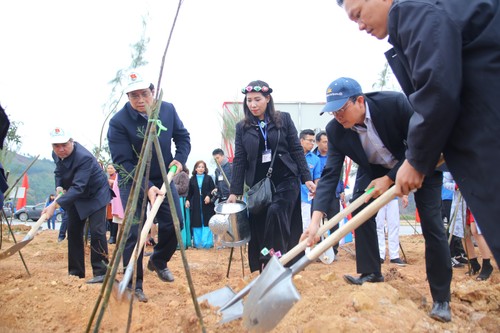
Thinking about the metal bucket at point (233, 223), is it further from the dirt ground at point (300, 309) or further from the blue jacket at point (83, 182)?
the blue jacket at point (83, 182)

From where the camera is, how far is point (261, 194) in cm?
438

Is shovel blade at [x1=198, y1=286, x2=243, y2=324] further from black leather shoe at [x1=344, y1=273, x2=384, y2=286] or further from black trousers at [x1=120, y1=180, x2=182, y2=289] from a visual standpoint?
black trousers at [x1=120, y1=180, x2=182, y2=289]

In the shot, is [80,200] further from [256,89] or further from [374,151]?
[374,151]

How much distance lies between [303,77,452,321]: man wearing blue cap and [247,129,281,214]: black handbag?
837 mm

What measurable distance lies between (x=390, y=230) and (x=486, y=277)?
1714 mm

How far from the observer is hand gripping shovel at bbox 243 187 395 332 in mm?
2145

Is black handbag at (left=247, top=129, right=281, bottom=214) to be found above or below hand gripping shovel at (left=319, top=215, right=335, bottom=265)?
above

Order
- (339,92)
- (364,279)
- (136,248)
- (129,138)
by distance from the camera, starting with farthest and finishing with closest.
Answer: (129,138)
(364,279)
(339,92)
(136,248)

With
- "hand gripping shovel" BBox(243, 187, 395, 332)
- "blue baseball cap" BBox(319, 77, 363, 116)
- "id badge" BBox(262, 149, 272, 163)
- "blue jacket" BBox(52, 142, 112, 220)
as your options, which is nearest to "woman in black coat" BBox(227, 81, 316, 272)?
"id badge" BBox(262, 149, 272, 163)

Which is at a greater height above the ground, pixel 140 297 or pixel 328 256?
pixel 140 297

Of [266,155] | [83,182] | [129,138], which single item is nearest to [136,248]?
[129,138]

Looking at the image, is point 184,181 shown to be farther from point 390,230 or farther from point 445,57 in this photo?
point 445,57

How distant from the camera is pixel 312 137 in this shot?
7.18 meters

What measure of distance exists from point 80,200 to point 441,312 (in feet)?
12.8
